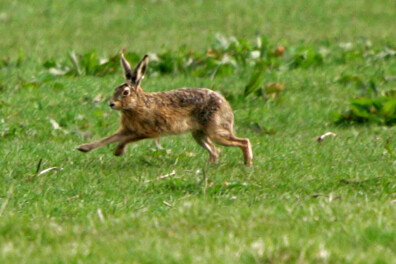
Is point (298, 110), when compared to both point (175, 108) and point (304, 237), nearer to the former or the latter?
point (175, 108)

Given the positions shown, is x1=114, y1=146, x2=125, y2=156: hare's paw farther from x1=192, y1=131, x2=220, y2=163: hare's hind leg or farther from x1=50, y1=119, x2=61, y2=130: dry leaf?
x1=50, y1=119, x2=61, y2=130: dry leaf

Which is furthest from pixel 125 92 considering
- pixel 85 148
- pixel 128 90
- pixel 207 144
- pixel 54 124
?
pixel 54 124

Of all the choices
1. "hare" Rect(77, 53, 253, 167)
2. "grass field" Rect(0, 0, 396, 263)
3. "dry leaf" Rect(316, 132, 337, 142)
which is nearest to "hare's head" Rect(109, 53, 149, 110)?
"hare" Rect(77, 53, 253, 167)

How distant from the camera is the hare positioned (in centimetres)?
890

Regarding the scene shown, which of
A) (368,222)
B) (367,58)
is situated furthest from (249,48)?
(368,222)

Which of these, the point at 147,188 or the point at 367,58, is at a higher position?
the point at 147,188

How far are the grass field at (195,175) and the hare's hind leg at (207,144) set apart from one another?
0.37 ft

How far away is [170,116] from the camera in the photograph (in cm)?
898

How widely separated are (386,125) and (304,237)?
5682mm

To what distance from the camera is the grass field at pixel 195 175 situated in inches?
216

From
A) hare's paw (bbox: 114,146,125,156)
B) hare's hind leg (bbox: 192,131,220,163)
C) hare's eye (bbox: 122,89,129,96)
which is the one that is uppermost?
hare's eye (bbox: 122,89,129,96)

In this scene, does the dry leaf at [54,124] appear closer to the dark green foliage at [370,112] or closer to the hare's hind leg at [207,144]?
the hare's hind leg at [207,144]

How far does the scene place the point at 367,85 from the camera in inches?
484

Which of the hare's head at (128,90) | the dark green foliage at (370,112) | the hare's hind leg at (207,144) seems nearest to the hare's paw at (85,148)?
the hare's head at (128,90)
